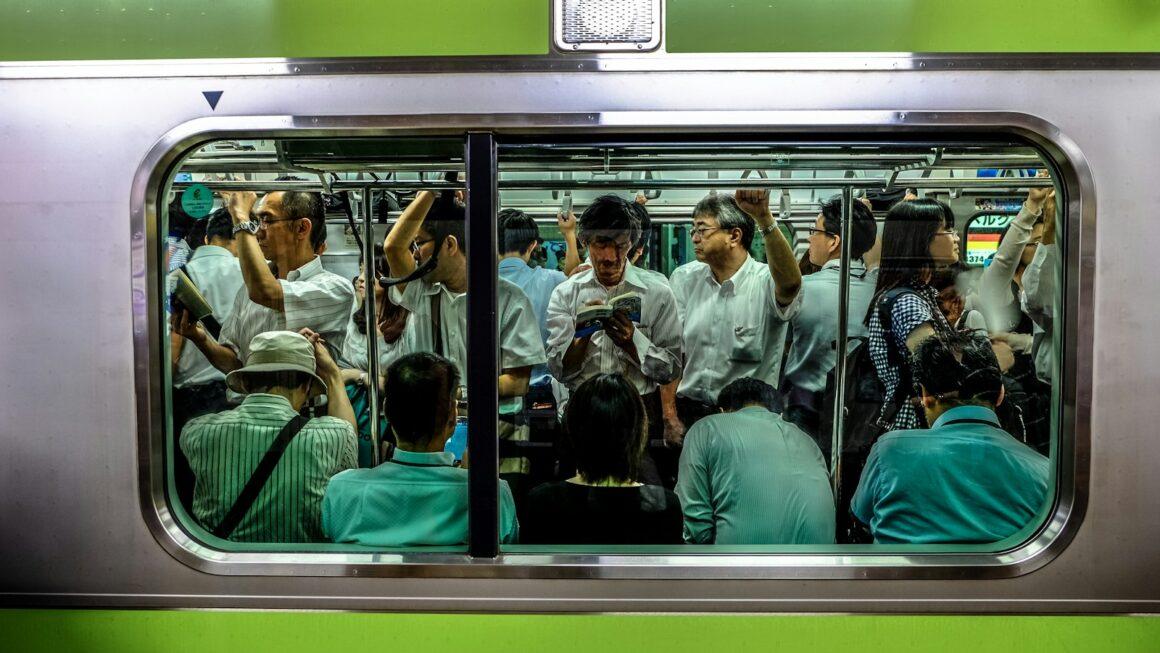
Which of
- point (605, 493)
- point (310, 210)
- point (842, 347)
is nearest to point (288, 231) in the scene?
point (310, 210)

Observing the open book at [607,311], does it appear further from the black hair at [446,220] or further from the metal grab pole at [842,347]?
the metal grab pole at [842,347]

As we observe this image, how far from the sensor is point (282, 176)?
2666mm

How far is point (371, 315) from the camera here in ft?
10.4

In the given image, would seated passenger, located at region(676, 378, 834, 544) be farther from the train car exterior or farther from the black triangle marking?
the black triangle marking

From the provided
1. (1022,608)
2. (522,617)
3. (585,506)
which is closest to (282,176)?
(585,506)

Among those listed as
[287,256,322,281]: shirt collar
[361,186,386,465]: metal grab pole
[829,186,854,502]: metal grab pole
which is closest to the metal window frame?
[287,256,322,281]: shirt collar

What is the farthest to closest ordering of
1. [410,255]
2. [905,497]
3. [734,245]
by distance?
[734,245]
[410,255]
[905,497]

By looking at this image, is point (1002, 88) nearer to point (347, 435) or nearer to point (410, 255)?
point (410, 255)

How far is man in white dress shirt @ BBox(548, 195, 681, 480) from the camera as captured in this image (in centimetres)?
282

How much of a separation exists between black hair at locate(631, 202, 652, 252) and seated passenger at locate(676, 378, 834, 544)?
1.98ft

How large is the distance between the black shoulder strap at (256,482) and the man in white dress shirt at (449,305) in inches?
15.2

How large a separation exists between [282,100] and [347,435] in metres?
0.90

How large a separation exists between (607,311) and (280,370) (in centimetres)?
100

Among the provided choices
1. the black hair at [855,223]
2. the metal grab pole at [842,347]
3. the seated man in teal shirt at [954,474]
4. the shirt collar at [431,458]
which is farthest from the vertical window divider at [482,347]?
the black hair at [855,223]
